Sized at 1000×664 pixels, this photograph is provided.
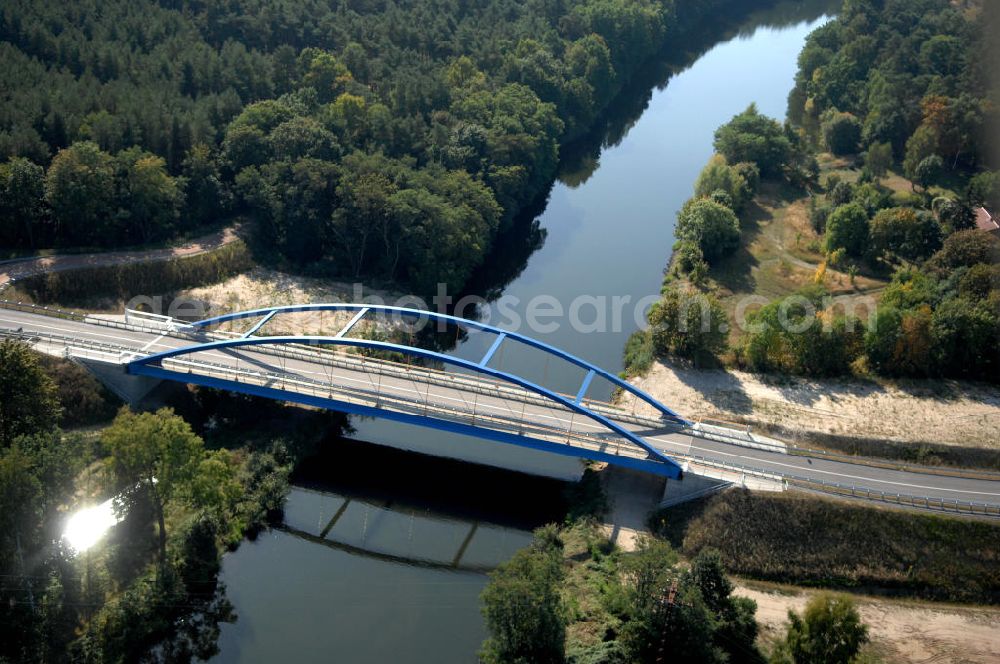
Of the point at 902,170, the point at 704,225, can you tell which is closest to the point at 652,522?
the point at 704,225

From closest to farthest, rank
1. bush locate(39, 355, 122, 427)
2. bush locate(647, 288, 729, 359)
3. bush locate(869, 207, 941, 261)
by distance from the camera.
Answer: bush locate(39, 355, 122, 427), bush locate(647, 288, 729, 359), bush locate(869, 207, 941, 261)

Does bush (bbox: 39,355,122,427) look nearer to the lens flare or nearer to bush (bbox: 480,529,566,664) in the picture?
the lens flare

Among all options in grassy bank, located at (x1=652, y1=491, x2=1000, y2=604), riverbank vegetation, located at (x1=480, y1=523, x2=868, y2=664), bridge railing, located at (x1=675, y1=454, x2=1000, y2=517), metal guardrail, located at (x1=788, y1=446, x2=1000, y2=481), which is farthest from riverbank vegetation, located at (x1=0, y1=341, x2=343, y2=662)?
metal guardrail, located at (x1=788, y1=446, x2=1000, y2=481)

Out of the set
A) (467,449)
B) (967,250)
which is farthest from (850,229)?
(467,449)

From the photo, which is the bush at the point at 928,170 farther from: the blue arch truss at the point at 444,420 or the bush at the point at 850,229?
the blue arch truss at the point at 444,420

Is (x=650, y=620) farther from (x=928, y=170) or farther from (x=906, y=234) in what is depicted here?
(x=928, y=170)
